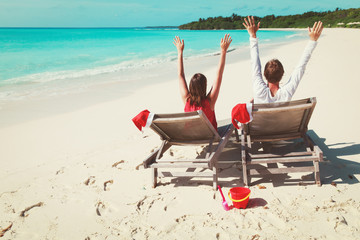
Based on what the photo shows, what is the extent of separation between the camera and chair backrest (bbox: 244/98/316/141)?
125 inches

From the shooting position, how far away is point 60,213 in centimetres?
329

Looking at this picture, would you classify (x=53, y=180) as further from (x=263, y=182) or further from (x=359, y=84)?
(x=359, y=84)

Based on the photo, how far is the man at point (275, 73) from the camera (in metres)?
3.31

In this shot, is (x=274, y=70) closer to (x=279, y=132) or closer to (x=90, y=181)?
(x=279, y=132)

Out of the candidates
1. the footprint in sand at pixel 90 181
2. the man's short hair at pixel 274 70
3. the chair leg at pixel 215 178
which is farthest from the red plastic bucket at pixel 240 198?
the footprint in sand at pixel 90 181

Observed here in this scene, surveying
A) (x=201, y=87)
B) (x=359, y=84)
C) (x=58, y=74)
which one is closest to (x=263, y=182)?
(x=201, y=87)

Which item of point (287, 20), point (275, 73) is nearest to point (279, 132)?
point (275, 73)

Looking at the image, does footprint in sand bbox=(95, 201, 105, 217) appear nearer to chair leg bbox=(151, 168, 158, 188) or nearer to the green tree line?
chair leg bbox=(151, 168, 158, 188)

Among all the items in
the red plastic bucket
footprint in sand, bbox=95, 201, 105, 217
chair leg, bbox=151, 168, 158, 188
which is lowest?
footprint in sand, bbox=95, 201, 105, 217

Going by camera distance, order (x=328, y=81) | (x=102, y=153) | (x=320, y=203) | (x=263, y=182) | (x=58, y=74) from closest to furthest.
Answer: (x=320, y=203) → (x=263, y=182) → (x=102, y=153) → (x=328, y=81) → (x=58, y=74)

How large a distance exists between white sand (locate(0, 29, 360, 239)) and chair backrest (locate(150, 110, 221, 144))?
22.0 inches

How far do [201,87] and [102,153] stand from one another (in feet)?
7.19

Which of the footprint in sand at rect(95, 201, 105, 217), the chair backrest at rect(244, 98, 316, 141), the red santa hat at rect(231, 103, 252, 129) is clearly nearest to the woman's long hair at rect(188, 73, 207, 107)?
the red santa hat at rect(231, 103, 252, 129)

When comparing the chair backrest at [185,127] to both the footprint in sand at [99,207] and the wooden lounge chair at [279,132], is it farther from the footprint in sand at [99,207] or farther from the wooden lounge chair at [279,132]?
the footprint in sand at [99,207]
